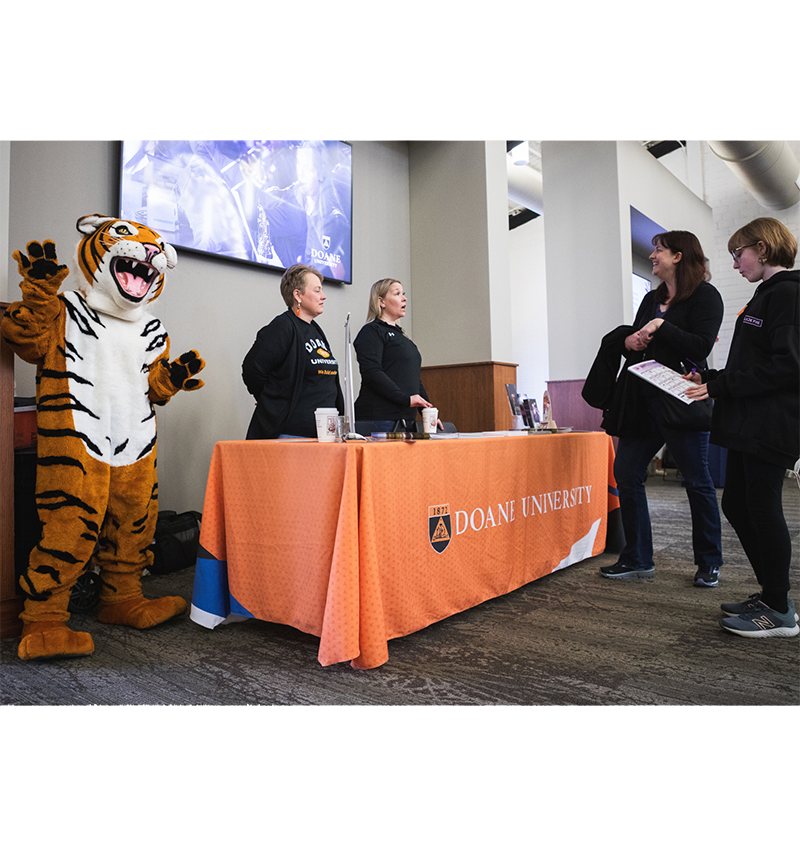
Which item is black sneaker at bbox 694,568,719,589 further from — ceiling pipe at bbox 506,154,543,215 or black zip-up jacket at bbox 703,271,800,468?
ceiling pipe at bbox 506,154,543,215

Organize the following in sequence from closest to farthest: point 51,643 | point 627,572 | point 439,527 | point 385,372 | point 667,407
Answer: point 51,643 < point 439,527 < point 667,407 < point 627,572 < point 385,372

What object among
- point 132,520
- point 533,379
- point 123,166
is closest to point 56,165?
point 123,166

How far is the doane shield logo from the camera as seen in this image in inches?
72.1

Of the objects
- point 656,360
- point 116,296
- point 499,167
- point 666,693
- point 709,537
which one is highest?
point 499,167

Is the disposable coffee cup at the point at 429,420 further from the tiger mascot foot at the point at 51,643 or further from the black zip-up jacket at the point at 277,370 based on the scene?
the tiger mascot foot at the point at 51,643

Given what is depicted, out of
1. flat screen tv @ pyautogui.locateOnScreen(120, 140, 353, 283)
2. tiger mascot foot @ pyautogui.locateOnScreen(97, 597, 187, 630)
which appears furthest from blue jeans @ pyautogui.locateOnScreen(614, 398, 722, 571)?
flat screen tv @ pyautogui.locateOnScreen(120, 140, 353, 283)

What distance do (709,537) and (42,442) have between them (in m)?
2.52

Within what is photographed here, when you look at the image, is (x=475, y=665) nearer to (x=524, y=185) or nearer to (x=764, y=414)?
(x=764, y=414)

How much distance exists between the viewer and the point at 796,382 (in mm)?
1767

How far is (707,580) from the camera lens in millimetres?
2434

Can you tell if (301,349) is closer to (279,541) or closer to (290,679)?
(279,541)

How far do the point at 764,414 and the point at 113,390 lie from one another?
208cm

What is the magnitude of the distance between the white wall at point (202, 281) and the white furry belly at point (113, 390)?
1.55 ft

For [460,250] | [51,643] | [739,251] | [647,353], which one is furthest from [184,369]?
[460,250]
